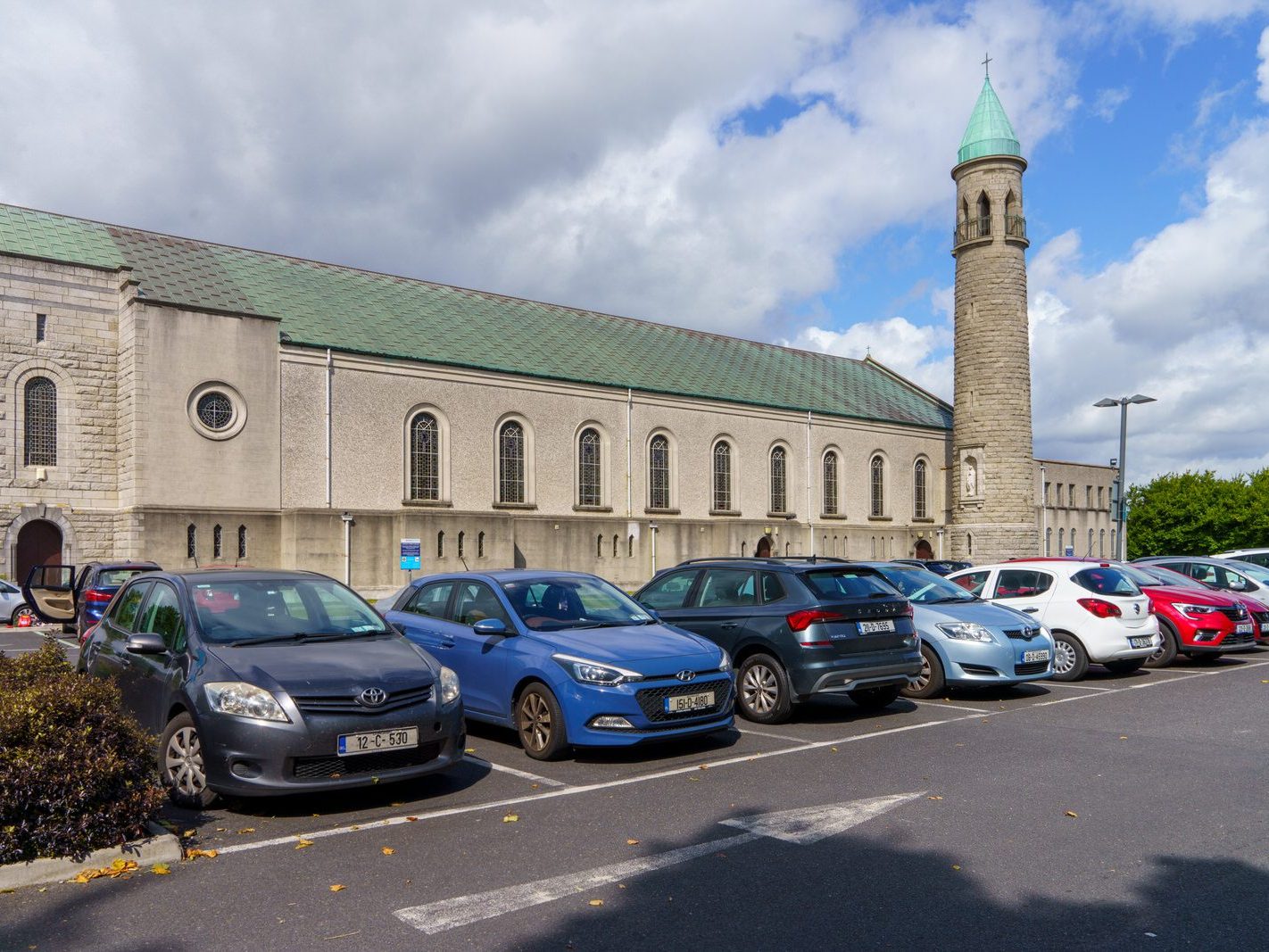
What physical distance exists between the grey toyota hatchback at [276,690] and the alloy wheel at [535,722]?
57.8 inches

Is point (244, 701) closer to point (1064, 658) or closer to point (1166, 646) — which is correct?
point (1064, 658)

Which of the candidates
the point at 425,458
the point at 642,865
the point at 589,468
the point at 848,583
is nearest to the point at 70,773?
the point at 642,865

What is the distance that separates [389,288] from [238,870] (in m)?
40.8

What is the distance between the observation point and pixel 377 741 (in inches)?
270

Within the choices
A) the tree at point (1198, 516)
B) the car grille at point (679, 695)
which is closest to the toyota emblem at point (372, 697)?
the car grille at point (679, 695)

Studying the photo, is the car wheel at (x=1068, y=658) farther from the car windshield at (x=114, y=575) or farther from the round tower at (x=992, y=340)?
the round tower at (x=992, y=340)

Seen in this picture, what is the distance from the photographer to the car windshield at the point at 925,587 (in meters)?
13.5

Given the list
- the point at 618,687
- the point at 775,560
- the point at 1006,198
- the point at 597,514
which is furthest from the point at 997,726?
the point at 1006,198

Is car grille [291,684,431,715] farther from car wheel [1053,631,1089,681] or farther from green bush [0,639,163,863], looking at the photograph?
car wheel [1053,631,1089,681]

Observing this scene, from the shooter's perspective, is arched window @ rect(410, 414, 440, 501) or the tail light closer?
the tail light

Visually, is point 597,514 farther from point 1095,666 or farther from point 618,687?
point 618,687

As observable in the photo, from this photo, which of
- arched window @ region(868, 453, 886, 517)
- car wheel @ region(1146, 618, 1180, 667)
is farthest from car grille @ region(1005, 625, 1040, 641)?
arched window @ region(868, 453, 886, 517)

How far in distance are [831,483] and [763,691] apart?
44880mm

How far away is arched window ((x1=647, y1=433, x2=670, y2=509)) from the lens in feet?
155
